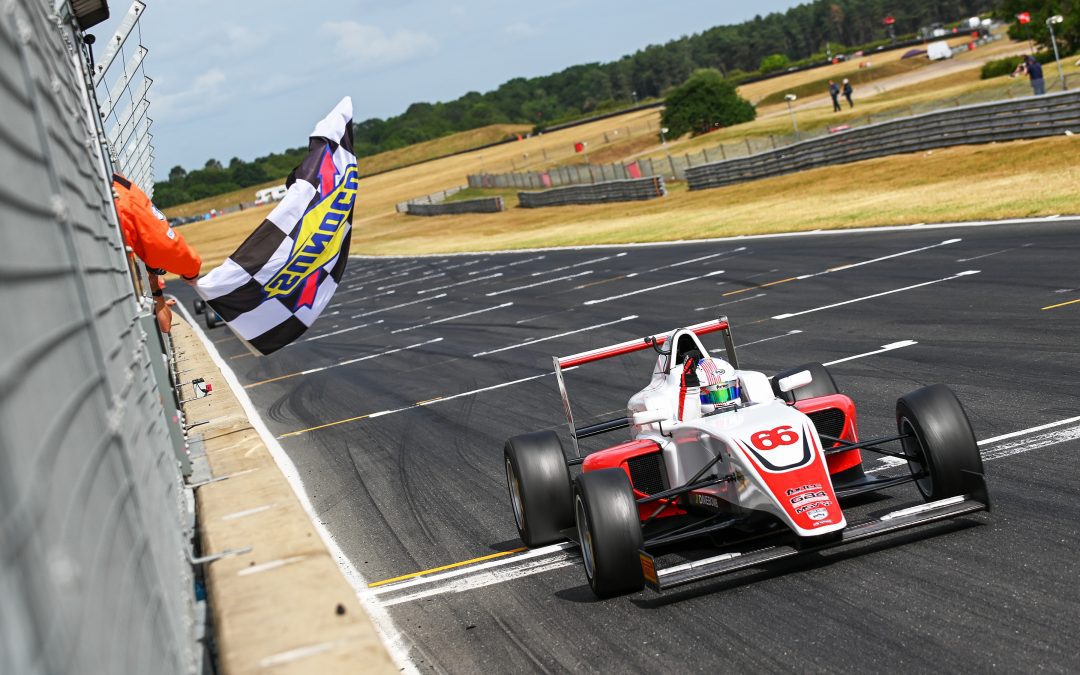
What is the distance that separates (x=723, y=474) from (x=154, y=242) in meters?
4.37

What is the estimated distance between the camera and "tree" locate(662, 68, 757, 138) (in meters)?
76.0

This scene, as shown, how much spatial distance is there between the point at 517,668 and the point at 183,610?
177cm

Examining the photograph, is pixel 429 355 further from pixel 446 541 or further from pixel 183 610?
pixel 183 610

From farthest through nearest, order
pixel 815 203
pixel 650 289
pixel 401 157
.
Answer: pixel 401 157, pixel 815 203, pixel 650 289

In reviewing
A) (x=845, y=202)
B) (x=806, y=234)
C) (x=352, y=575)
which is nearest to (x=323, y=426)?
(x=352, y=575)

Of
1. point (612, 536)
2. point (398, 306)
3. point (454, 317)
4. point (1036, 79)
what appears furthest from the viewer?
point (1036, 79)

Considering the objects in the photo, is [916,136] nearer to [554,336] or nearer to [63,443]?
[554,336]

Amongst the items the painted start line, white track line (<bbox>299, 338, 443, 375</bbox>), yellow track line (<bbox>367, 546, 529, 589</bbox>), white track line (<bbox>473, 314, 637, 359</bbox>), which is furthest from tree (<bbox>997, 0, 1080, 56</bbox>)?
yellow track line (<bbox>367, 546, 529, 589</bbox>)

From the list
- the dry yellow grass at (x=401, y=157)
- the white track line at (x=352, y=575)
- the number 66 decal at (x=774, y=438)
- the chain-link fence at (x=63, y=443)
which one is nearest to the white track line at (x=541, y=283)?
the white track line at (x=352, y=575)

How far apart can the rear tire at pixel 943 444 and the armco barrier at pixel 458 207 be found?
63.6 metres

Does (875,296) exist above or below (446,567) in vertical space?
below

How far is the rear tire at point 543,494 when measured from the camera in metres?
7.88

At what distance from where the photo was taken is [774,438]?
676 cm

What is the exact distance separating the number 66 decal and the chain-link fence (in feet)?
10.2
